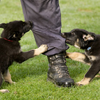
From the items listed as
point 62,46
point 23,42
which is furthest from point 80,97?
point 23,42

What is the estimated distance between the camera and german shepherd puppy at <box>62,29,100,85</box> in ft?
12.7

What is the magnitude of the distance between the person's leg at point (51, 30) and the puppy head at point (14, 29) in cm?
22

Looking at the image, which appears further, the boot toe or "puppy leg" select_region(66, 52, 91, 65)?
"puppy leg" select_region(66, 52, 91, 65)

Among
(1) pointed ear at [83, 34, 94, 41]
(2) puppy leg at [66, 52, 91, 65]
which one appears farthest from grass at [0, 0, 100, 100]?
(1) pointed ear at [83, 34, 94, 41]

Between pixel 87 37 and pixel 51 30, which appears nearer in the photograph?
pixel 51 30

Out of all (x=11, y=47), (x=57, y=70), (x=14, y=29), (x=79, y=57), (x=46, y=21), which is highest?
(x=46, y=21)

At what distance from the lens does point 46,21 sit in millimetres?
3596

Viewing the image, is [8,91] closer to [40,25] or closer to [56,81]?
[56,81]

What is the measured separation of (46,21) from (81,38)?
44.6 inches

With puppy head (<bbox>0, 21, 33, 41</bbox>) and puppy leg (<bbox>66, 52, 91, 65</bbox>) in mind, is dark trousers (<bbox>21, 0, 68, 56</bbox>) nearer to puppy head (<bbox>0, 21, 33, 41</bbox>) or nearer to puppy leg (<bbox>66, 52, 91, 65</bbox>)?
puppy head (<bbox>0, 21, 33, 41</bbox>)

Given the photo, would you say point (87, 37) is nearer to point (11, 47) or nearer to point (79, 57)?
point (79, 57)

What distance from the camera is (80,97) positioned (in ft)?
10.3

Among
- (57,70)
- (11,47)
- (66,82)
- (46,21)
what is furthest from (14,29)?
(66,82)

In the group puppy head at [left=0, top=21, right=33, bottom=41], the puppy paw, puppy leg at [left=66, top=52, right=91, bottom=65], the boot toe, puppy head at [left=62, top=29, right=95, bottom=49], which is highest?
puppy head at [left=0, top=21, right=33, bottom=41]
